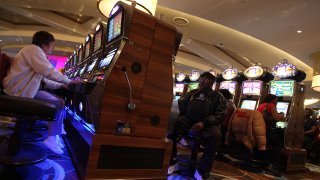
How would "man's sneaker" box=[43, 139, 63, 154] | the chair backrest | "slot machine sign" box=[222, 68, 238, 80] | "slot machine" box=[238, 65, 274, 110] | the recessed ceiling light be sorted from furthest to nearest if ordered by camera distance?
1. the recessed ceiling light
2. "slot machine sign" box=[222, 68, 238, 80]
3. "slot machine" box=[238, 65, 274, 110]
4. "man's sneaker" box=[43, 139, 63, 154]
5. the chair backrest

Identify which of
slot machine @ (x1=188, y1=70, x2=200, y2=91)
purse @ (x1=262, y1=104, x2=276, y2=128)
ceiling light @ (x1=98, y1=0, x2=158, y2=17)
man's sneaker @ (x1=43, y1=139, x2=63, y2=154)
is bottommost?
man's sneaker @ (x1=43, y1=139, x2=63, y2=154)

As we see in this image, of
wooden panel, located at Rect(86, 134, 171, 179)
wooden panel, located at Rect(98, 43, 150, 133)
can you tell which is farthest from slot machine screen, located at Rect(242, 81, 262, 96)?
wooden panel, located at Rect(98, 43, 150, 133)

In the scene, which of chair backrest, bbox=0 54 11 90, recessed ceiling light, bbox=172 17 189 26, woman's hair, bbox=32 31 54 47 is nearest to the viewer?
chair backrest, bbox=0 54 11 90

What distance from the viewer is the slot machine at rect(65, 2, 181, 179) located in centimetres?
208

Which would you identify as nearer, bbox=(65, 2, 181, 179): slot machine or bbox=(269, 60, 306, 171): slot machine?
bbox=(65, 2, 181, 179): slot machine

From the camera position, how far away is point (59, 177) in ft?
7.16

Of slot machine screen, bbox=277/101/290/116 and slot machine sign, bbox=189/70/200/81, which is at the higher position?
slot machine sign, bbox=189/70/200/81

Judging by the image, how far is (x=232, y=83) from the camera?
21.8 feet

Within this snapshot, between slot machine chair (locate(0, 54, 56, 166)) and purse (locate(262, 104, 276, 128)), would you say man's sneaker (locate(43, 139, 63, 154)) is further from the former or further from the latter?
purse (locate(262, 104, 276, 128))

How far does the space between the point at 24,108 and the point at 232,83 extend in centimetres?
556

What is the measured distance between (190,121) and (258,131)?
1.33m

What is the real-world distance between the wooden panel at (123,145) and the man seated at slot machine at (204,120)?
1.92 ft

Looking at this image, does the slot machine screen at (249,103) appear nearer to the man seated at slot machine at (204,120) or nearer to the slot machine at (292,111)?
the slot machine at (292,111)

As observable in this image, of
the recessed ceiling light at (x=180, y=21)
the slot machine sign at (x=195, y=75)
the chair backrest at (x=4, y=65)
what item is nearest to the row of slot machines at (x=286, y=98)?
the slot machine sign at (x=195, y=75)
